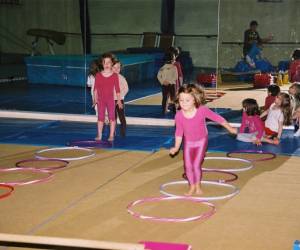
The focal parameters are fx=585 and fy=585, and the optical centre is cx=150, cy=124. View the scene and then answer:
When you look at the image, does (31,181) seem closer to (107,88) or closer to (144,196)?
(144,196)

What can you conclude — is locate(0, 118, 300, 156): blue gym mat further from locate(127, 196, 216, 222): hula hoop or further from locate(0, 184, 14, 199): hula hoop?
locate(127, 196, 216, 222): hula hoop

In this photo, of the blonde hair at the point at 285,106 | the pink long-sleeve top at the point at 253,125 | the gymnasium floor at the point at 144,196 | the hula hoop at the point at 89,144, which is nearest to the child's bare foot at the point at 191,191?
the gymnasium floor at the point at 144,196

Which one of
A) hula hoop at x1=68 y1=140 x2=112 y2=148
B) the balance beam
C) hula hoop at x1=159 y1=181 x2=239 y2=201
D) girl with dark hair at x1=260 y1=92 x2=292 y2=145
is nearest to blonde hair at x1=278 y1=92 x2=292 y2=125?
girl with dark hair at x1=260 y1=92 x2=292 y2=145

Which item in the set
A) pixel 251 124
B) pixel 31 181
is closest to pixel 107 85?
pixel 251 124

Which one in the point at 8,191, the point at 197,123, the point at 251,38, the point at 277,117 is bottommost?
the point at 8,191

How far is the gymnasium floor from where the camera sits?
546 cm

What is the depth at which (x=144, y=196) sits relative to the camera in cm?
674

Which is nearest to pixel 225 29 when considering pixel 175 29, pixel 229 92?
pixel 229 92

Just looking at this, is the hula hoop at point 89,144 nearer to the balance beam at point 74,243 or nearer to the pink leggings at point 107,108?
the pink leggings at point 107,108

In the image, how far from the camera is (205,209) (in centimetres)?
620

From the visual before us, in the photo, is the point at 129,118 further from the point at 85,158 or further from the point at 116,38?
the point at 116,38

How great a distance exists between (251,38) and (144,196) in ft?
25.9

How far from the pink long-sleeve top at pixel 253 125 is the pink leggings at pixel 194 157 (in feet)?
9.94

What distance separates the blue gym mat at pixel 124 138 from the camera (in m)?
9.40
